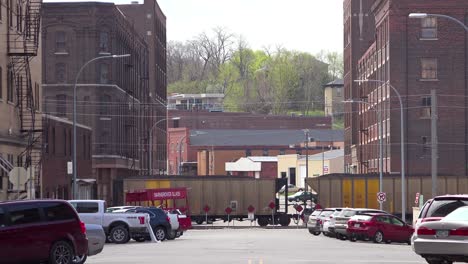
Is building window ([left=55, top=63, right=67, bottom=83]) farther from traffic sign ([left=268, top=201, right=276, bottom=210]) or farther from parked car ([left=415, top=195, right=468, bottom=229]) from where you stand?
parked car ([left=415, top=195, right=468, bottom=229])

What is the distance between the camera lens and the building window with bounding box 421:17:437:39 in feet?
273

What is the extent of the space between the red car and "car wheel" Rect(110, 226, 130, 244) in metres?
10.3

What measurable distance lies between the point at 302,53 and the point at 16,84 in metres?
122

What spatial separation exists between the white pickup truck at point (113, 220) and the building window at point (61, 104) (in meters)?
42.5

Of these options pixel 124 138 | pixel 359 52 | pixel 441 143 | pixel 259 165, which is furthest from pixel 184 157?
pixel 441 143

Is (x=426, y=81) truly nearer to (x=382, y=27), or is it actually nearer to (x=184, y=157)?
(x=382, y=27)

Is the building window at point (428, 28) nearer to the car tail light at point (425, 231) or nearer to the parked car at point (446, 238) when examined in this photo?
the parked car at point (446, 238)

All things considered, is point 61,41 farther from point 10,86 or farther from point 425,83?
point 10,86

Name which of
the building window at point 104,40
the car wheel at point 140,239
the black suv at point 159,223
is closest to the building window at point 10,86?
the black suv at point 159,223

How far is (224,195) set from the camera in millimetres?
74688

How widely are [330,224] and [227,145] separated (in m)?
96.6

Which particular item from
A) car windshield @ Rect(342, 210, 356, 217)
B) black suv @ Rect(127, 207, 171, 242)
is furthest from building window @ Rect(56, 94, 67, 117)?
black suv @ Rect(127, 207, 171, 242)

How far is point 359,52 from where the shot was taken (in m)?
113

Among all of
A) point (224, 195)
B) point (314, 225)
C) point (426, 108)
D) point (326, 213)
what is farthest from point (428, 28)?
point (326, 213)
